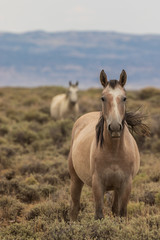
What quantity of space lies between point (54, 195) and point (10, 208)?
103cm

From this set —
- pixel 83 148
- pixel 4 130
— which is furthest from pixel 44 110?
pixel 83 148

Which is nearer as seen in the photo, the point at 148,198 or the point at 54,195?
the point at 148,198

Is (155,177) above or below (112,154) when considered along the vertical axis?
below

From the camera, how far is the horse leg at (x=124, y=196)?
4.70 metres

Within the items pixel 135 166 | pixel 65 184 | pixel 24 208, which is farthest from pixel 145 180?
pixel 135 166

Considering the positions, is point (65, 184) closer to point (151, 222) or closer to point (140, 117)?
point (140, 117)

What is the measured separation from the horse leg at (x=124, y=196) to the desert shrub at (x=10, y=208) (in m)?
2.32

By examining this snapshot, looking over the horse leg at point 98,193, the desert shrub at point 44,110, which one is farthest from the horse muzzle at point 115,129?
the desert shrub at point 44,110

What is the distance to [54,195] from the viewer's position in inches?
292

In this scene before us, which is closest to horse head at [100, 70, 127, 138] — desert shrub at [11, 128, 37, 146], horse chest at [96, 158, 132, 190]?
horse chest at [96, 158, 132, 190]

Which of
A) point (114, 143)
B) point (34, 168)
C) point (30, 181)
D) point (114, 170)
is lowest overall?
point (34, 168)

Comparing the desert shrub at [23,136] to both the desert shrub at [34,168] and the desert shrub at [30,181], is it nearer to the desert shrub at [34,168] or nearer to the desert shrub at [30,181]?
the desert shrub at [34,168]

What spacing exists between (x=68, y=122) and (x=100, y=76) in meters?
11.4

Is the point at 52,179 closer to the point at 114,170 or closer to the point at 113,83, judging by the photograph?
the point at 114,170
